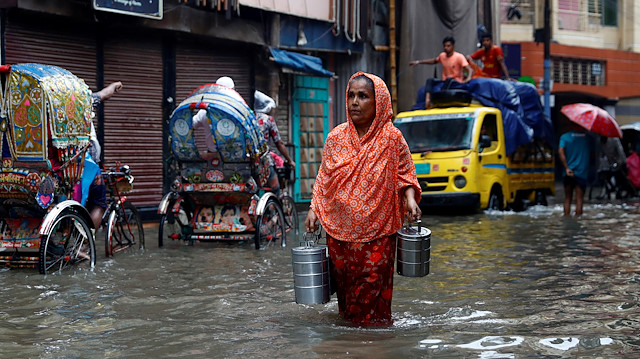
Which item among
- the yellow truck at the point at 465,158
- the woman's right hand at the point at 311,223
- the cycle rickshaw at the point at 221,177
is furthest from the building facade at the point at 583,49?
the woman's right hand at the point at 311,223

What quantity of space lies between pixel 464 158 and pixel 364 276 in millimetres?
10276

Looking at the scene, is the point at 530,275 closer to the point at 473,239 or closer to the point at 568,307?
the point at 568,307

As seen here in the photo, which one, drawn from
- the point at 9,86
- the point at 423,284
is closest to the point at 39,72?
the point at 9,86

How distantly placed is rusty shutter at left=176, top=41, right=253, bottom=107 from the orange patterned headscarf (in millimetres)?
10491

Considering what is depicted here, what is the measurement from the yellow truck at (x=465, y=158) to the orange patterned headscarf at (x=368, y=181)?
32.3ft

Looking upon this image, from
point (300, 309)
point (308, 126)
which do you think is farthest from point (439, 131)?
point (300, 309)

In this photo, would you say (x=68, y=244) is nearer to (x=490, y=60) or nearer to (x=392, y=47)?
(x=490, y=60)

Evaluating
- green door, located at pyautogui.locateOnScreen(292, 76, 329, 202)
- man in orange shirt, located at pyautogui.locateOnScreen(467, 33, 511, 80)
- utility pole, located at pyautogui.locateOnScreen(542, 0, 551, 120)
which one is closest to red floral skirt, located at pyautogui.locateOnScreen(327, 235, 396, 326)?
green door, located at pyautogui.locateOnScreen(292, 76, 329, 202)

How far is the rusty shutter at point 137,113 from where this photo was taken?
14273 mm

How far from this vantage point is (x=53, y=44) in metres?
13.2

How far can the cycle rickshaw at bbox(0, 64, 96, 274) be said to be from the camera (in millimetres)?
7852

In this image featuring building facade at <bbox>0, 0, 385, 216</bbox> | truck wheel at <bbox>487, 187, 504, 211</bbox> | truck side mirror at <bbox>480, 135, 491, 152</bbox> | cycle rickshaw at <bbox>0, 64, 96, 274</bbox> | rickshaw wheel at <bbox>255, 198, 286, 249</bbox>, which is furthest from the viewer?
truck wheel at <bbox>487, 187, 504, 211</bbox>

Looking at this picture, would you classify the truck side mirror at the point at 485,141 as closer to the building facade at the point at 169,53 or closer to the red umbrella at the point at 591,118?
the red umbrella at the point at 591,118

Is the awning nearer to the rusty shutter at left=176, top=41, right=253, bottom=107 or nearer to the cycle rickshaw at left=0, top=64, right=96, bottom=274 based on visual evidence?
the rusty shutter at left=176, top=41, right=253, bottom=107
